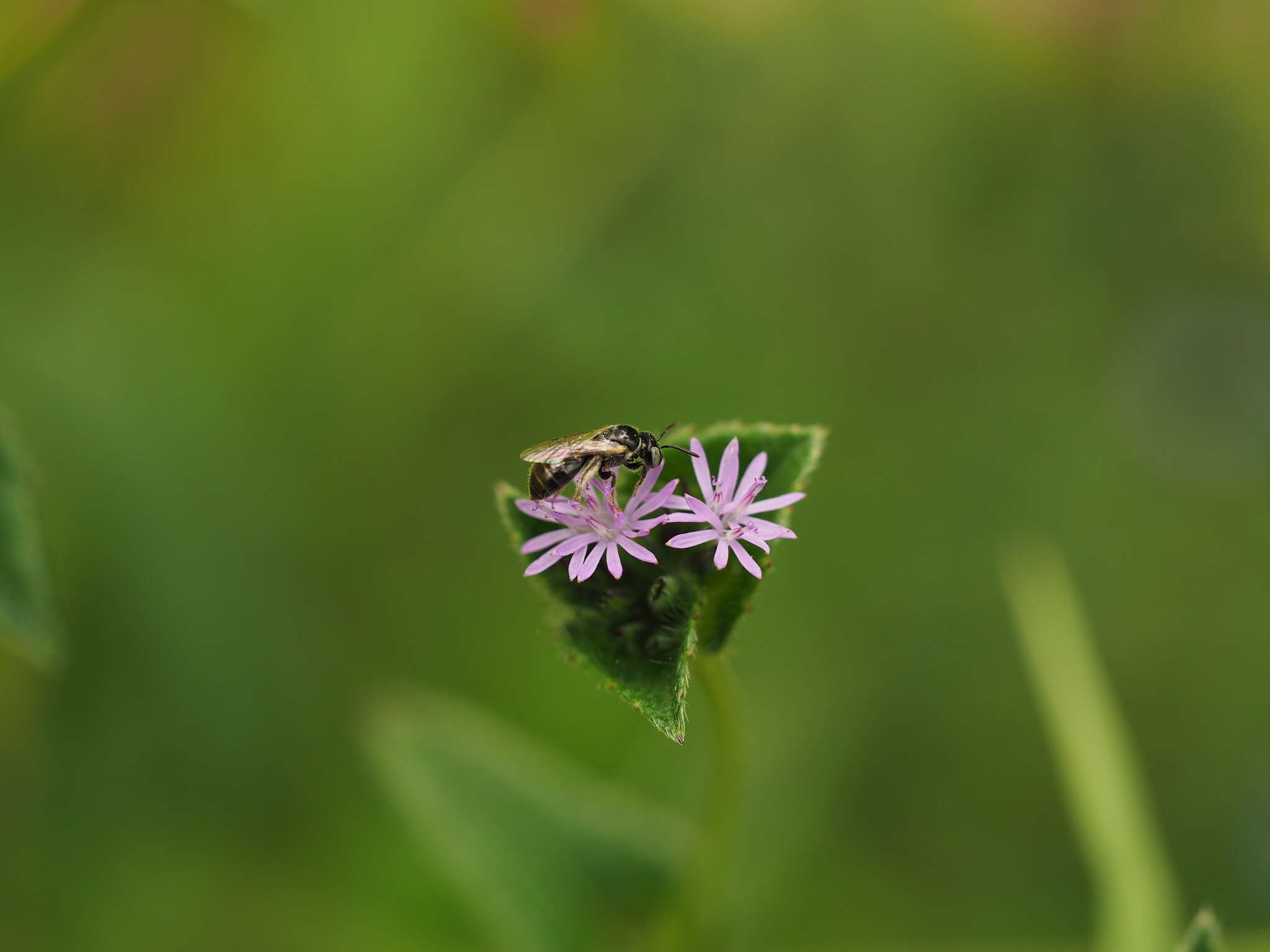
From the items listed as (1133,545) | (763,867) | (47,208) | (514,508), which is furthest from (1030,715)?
(47,208)

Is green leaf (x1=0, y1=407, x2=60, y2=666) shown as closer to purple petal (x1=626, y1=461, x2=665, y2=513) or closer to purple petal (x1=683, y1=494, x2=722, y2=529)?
purple petal (x1=626, y1=461, x2=665, y2=513)

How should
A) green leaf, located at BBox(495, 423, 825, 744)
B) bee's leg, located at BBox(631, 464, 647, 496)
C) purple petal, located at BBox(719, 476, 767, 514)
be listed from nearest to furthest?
green leaf, located at BBox(495, 423, 825, 744), purple petal, located at BBox(719, 476, 767, 514), bee's leg, located at BBox(631, 464, 647, 496)

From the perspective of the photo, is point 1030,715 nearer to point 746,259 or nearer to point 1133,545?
point 1133,545

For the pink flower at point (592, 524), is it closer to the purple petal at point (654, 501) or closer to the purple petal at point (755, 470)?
the purple petal at point (654, 501)

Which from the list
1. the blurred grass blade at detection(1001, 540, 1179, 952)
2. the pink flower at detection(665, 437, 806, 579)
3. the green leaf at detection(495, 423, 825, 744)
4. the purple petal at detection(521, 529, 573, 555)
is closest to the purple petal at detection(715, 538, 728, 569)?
the pink flower at detection(665, 437, 806, 579)

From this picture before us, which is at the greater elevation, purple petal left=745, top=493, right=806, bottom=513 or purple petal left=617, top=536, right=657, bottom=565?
purple petal left=745, top=493, right=806, bottom=513

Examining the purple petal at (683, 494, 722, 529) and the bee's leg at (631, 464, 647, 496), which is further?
A: the bee's leg at (631, 464, 647, 496)
